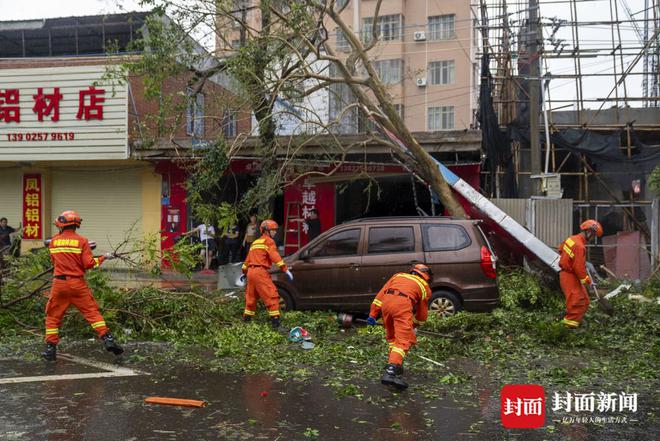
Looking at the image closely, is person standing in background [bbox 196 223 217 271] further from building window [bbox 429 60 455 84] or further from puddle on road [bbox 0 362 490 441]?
building window [bbox 429 60 455 84]

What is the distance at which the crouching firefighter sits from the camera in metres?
6.79

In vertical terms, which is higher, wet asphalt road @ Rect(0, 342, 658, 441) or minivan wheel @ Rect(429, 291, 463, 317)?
minivan wheel @ Rect(429, 291, 463, 317)

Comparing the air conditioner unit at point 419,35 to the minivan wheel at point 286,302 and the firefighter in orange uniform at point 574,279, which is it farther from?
the firefighter in orange uniform at point 574,279

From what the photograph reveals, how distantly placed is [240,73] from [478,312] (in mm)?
5999

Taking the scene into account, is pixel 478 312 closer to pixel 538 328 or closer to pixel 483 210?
pixel 538 328

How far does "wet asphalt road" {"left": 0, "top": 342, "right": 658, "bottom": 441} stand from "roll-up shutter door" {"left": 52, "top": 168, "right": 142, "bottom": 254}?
11921 millimetres

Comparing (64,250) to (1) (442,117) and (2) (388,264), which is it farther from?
(1) (442,117)

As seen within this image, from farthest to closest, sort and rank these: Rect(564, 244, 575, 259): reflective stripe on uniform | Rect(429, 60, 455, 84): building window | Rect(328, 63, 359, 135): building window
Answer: Rect(429, 60, 455, 84): building window
Rect(328, 63, 359, 135): building window
Rect(564, 244, 575, 259): reflective stripe on uniform

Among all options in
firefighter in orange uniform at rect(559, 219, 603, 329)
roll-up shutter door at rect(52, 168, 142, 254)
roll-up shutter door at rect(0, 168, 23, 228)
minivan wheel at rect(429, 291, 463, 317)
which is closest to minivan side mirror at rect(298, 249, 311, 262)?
minivan wheel at rect(429, 291, 463, 317)

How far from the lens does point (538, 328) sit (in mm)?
7723

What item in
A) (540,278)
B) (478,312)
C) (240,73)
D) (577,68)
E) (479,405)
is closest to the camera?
(479,405)

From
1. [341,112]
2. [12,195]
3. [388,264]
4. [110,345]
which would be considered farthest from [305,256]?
[12,195]

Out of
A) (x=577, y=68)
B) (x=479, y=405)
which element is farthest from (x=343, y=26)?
(x=577, y=68)

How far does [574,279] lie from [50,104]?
47.8 ft
